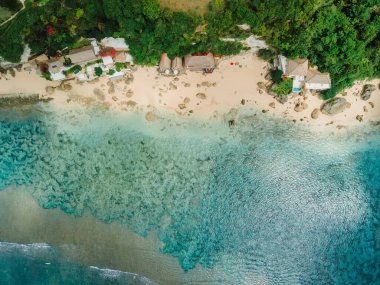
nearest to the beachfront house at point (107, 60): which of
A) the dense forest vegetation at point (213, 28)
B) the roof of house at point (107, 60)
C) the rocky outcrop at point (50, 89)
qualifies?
the roof of house at point (107, 60)

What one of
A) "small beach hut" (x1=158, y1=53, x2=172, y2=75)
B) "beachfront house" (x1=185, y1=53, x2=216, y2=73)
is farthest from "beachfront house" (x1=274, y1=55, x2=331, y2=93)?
"small beach hut" (x1=158, y1=53, x2=172, y2=75)

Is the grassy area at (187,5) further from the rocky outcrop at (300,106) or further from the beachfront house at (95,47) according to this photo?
the rocky outcrop at (300,106)

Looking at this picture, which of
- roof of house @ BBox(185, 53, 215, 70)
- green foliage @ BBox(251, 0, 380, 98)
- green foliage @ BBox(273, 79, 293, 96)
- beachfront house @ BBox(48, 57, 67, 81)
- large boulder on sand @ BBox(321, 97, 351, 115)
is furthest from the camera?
large boulder on sand @ BBox(321, 97, 351, 115)

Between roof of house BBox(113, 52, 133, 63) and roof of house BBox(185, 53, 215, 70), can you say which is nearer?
roof of house BBox(185, 53, 215, 70)

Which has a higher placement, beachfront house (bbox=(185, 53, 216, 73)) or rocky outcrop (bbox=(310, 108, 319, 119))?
beachfront house (bbox=(185, 53, 216, 73))

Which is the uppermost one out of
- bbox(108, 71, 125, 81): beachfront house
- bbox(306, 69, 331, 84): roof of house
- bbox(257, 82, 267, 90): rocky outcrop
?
bbox(108, 71, 125, 81): beachfront house

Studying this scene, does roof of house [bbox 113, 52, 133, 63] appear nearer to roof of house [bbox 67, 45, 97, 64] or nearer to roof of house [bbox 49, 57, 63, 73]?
roof of house [bbox 67, 45, 97, 64]

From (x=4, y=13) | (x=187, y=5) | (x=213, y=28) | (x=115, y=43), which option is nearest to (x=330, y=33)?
(x=213, y=28)

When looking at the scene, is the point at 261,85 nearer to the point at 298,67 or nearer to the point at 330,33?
the point at 298,67
